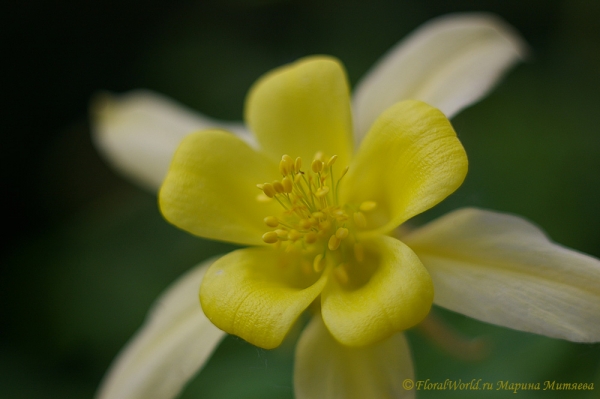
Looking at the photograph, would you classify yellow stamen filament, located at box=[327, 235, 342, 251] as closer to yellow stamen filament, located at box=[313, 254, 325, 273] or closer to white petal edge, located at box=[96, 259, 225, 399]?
yellow stamen filament, located at box=[313, 254, 325, 273]

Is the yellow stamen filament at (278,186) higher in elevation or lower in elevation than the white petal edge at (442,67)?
lower

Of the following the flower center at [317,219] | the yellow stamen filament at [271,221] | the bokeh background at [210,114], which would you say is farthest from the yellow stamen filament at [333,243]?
the bokeh background at [210,114]

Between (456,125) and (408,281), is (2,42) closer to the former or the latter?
(456,125)

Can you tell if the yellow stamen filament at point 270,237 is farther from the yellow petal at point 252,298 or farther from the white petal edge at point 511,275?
the white petal edge at point 511,275

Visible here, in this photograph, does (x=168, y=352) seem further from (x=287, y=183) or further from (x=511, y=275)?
(x=511, y=275)

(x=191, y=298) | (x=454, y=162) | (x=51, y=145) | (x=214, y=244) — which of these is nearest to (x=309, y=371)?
(x=191, y=298)

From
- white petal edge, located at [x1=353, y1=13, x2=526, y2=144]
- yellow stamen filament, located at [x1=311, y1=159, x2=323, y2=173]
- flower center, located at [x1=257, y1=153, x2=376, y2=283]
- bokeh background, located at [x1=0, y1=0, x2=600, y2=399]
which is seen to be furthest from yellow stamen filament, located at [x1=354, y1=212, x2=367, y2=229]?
bokeh background, located at [x1=0, y1=0, x2=600, y2=399]
